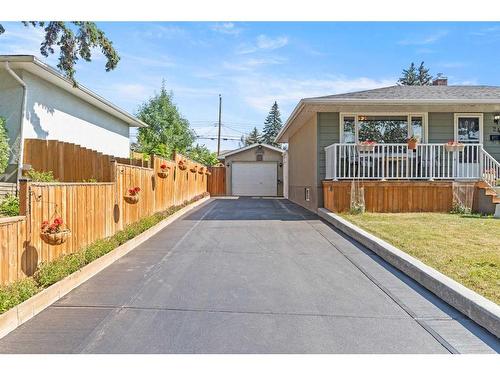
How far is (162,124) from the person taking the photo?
2550cm

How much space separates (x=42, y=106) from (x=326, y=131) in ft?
26.4

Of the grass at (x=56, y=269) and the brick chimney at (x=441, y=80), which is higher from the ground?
the brick chimney at (x=441, y=80)

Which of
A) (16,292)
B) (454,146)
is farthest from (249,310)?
(454,146)

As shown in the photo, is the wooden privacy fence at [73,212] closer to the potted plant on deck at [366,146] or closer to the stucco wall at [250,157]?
the potted plant on deck at [366,146]

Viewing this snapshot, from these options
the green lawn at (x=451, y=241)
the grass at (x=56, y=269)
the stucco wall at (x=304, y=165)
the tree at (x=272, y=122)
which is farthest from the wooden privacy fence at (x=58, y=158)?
the tree at (x=272, y=122)

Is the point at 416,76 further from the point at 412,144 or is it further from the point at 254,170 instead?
the point at 412,144

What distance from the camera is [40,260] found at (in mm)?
4754

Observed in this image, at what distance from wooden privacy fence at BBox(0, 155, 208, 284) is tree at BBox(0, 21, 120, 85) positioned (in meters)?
2.85

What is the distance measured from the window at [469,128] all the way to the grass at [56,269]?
10426 mm

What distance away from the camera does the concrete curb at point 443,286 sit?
3609 mm

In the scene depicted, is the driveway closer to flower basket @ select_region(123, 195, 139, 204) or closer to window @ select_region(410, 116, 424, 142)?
flower basket @ select_region(123, 195, 139, 204)

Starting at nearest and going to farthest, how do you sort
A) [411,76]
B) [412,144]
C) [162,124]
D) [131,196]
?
[131,196]
[412,144]
[162,124]
[411,76]
